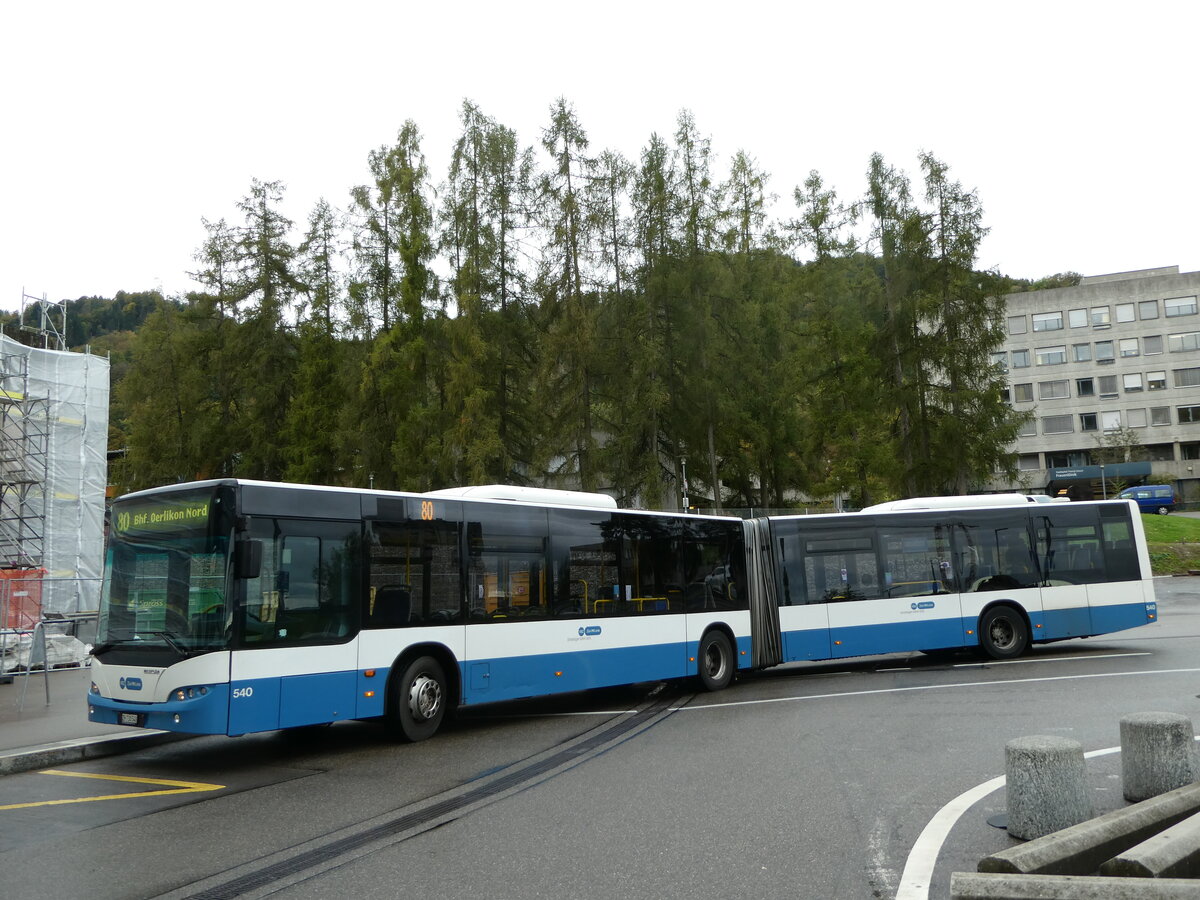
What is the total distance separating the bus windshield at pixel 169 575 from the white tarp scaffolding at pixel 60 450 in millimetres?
20062

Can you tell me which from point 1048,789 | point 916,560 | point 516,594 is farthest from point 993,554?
point 1048,789

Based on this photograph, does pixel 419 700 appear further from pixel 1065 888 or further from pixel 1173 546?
pixel 1173 546

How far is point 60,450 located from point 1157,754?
1252 inches

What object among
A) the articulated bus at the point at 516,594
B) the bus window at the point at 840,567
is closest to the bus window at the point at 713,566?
the articulated bus at the point at 516,594

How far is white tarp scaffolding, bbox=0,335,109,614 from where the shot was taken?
96.1 ft

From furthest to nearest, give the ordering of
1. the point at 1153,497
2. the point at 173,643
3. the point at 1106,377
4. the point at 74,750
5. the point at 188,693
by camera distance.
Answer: the point at 1106,377 < the point at 1153,497 < the point at 74,750 < the point at 173,643 < the point at 188,693

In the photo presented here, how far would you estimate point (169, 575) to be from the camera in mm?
9945

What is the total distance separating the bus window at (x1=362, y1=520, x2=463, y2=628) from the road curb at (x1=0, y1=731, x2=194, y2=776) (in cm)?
307

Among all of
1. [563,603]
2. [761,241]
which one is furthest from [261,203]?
[563,603]

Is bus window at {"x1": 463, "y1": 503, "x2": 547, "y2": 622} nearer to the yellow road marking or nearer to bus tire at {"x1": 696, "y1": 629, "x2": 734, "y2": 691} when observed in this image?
A: bus tire at {"x1": 696, "y1": 629, "x2": 734, "y2": 691}

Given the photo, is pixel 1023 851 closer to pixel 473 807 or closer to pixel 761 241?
pixel 473 807

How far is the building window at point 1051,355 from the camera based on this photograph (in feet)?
286

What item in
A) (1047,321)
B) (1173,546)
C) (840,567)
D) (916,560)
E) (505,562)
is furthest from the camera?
(1047,321)

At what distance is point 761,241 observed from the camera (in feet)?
149
